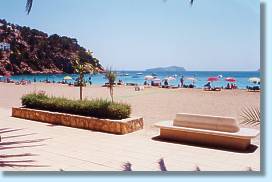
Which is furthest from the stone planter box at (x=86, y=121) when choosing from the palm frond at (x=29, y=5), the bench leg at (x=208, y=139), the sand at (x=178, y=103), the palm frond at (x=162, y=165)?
the palm frond at (x=29, y=5)

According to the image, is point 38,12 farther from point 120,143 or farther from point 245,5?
point 245,5

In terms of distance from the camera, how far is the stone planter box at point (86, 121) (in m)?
7.39

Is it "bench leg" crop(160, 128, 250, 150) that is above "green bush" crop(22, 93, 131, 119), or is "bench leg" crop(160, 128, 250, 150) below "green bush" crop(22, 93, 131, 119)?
below

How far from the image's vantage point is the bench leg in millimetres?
5906

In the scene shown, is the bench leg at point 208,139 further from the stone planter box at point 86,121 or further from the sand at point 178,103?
the stone planter box at point 86,121

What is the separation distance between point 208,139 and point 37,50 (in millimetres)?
4474

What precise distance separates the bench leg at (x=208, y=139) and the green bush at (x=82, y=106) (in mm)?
1379

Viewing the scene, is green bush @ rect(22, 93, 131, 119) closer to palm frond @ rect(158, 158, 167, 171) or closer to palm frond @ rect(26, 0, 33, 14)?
palm frond @ rect(158, 158, 167, 171)

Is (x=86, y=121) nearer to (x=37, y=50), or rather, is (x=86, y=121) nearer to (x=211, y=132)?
(x=37, y=50)

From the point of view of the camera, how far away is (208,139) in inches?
242

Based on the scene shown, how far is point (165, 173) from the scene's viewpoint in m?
4.83

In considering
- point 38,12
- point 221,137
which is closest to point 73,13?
point 38,12

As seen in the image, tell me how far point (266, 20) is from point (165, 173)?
2572 millimetres

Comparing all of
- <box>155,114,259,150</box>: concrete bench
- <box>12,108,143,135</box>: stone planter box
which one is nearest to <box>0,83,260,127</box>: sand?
<box>155,114,259,150</box>: concrete bench
